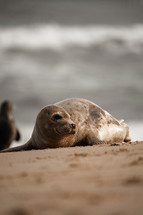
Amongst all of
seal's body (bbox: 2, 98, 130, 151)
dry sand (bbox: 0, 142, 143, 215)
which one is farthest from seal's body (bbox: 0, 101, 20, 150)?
dry sand (bbox: 0, 142, 143, 215)

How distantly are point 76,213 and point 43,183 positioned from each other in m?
0.70

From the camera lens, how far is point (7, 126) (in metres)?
11.4

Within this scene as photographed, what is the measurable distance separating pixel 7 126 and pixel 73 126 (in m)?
5.38

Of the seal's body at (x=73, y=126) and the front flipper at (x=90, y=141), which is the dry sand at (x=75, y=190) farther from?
the front flipper at (x=90, y=141)

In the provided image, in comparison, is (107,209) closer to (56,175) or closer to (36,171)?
(56,175)

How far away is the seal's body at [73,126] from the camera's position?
266 inches

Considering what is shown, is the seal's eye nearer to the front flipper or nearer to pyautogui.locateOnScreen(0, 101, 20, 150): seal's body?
the front flipper

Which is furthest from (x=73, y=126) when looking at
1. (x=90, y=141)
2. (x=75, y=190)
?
(x=75, y=190)

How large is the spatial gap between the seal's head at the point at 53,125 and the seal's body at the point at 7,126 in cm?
451

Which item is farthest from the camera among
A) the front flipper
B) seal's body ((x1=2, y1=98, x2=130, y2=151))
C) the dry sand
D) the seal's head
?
the front flipper

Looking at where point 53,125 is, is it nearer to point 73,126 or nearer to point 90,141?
point 73,126

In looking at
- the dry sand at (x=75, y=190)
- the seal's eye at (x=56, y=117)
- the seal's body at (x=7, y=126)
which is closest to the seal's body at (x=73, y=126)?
the seal's eye at (x=56, y=117)

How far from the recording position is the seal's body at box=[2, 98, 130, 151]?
22.2 feet

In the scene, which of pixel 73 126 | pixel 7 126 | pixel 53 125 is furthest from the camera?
pixel 7 126
